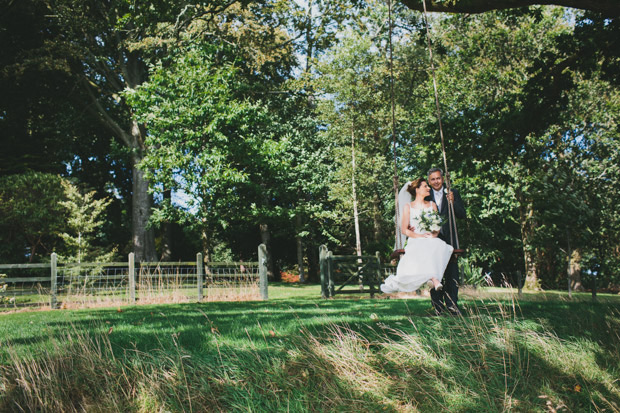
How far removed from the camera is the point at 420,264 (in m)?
5.68

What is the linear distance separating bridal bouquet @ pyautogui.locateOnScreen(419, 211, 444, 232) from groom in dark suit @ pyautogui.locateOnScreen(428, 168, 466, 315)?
0.30ft

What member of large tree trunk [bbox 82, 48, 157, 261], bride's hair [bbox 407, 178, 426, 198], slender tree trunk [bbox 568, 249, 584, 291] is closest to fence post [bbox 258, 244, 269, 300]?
bride's hair [bbox 407, 178, 426, 198]

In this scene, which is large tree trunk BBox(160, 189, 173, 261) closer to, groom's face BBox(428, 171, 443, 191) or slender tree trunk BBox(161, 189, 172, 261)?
slender tree trunk BBox(161, 189, 172, 261)

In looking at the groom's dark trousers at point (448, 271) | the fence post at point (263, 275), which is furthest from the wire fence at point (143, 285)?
the groom's dark trousers at point (448, 271)

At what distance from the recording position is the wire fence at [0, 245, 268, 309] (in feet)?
40.1

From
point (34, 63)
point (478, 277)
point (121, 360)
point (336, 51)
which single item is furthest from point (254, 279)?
point (336, 51)

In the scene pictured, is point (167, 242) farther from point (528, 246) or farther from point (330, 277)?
point (528, 246)

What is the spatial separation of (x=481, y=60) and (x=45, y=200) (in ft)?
72.5

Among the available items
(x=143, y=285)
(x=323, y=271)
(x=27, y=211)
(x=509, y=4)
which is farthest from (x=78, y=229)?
(x=509, y=4)

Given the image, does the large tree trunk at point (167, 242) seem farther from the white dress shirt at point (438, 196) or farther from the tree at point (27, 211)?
the white dress shirt at point (438, 196)

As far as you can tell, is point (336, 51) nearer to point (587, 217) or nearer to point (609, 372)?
point (587, 217)

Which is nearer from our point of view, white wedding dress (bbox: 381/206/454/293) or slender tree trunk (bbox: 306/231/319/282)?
white wedding dress (bbox: 381/206/454/293)

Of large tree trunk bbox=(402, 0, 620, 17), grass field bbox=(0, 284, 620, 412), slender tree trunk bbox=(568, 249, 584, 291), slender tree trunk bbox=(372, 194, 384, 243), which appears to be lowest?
slender tree trunk bbox=(568, 249, 584, 291)

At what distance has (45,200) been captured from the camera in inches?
822
